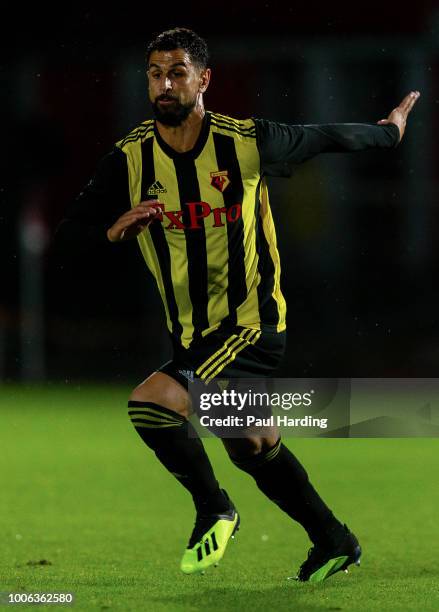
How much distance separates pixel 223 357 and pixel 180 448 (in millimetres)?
361

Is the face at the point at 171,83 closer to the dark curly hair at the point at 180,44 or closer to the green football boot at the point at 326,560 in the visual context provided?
the dark curly hair at the point at 180,44

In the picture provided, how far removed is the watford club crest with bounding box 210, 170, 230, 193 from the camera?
16.4 ft

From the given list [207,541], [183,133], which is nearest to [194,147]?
[183,133]

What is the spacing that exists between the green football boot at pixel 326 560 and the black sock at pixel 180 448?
36 centimetres

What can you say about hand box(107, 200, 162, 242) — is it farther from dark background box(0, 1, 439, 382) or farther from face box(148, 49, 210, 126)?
dark background box(0, 1, 439, 382)

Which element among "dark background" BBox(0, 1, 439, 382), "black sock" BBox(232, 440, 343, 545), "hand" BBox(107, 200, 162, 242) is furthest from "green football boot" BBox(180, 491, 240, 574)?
"dark background" BBox(0, 1, 439, 382)

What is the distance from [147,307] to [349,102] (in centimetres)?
470

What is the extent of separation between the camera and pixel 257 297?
5.07 meters

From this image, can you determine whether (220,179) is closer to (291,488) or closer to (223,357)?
(223,357)

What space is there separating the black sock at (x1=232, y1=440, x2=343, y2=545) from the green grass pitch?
0.20 metres

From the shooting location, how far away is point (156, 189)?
4969 mm

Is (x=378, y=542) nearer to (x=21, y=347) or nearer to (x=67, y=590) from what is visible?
(x=67, y=590)

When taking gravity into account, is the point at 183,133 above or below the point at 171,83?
below

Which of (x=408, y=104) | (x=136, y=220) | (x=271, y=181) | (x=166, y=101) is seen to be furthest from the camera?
(x=271, y=181)
